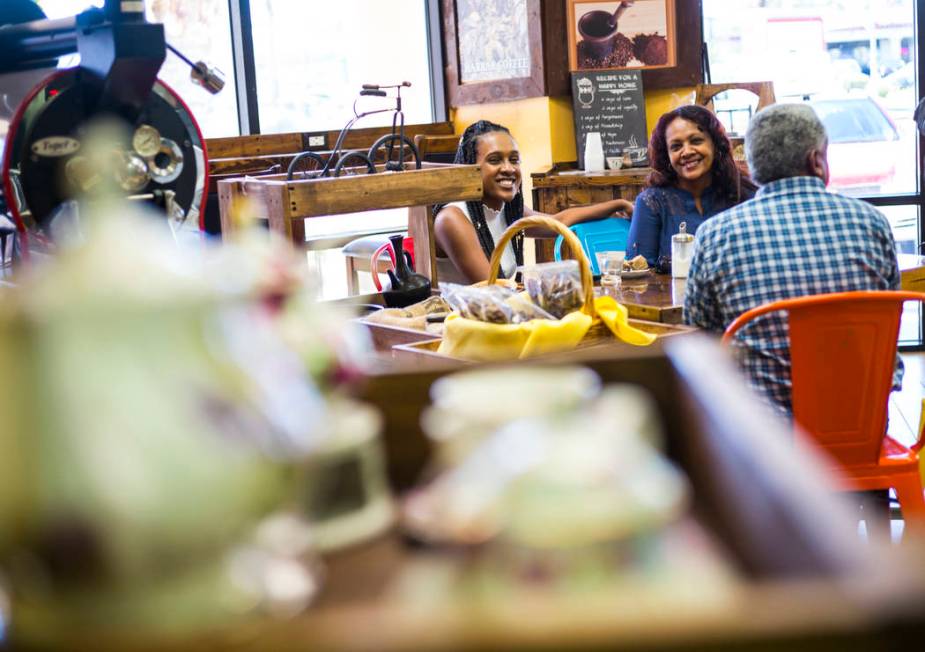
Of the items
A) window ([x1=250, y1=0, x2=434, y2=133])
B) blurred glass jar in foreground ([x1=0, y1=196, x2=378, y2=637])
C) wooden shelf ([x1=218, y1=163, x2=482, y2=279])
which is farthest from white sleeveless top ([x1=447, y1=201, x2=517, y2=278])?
blurred glass jar in foreground ([x1=0, y1=196, x2=378, y2=637])

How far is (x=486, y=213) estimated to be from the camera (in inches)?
188

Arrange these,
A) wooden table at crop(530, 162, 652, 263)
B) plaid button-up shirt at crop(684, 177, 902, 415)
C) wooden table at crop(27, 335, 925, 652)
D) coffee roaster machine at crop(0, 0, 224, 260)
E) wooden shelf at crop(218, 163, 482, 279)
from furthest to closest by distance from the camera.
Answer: wooden table at crop(530, 162, 652, 263) < wooden shelf at crop(218, 163, 482, 279) < plaid button-up shirt at crop(684, 177, 902, 415) < coffee roaster machine at crop(0, 0, 224, 260) < wooden table at crop(27, 335, 925, 652)

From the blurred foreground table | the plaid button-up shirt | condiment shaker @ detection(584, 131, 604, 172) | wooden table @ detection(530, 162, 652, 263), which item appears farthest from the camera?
condiment shaker @ detection(584, 131, 604, 172)

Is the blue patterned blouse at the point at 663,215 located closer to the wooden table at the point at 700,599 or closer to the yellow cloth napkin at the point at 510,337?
the yellow cloth napkin at the point at 510,337

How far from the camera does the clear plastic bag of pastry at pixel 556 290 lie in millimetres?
2518

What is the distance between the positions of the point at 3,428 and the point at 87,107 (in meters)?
0.96

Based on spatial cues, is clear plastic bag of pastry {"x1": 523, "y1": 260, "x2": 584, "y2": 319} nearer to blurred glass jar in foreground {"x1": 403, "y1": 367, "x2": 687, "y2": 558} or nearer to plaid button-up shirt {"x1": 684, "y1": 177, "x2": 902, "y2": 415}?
plaid button-up shirt {"x1": 684, "y1": 177, "x2": 902, "y2": 415}

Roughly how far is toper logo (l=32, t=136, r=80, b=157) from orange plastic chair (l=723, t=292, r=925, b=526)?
59.9 inches

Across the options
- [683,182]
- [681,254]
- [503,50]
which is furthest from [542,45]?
[681,254]

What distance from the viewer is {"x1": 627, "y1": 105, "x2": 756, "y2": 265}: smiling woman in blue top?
4473mm

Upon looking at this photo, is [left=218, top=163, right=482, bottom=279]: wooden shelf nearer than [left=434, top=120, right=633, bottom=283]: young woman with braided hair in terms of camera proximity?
Yes

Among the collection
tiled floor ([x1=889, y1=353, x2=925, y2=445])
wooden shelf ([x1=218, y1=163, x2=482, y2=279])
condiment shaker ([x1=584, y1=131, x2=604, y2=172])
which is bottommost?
tiled floor ([x1=889, y1=353, x2=925, y2=445])

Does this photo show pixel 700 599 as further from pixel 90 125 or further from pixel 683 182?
pixel 683 182

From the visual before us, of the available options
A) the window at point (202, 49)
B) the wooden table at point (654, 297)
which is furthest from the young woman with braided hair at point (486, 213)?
the window at point (202, 49)
